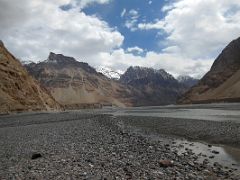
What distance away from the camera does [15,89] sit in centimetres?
12488

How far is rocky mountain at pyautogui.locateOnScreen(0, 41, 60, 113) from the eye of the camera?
114 meters

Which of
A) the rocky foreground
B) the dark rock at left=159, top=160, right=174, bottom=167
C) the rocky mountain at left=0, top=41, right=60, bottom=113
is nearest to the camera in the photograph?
the rocky foreground

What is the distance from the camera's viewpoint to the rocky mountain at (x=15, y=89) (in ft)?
375

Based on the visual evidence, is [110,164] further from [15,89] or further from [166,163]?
[15,89]

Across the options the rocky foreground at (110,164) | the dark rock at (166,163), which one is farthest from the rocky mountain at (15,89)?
the dark rock at (166,163)

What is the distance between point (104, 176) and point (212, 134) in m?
16.8

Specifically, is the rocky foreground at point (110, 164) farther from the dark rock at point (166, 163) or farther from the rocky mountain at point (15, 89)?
the rocky mountain at point (15, 89)

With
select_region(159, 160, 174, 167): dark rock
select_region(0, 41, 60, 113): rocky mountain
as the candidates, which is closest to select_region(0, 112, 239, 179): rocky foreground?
select_region(159, 160, 174, 167): dark rock

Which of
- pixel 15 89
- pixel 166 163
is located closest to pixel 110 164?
pixel 166 163

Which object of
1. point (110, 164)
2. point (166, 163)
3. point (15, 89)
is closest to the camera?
point (166, 163)

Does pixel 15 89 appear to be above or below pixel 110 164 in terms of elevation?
above

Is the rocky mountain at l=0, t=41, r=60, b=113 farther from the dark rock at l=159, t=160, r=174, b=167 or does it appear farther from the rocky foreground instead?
the dark rock at l=159, t=160, r=174, b=167

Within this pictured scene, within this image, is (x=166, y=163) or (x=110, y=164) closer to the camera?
(x=166, y=163)

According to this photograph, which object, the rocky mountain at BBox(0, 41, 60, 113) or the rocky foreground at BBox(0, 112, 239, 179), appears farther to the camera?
the rocky mountain at BBox(0, 41, 60, 113)
